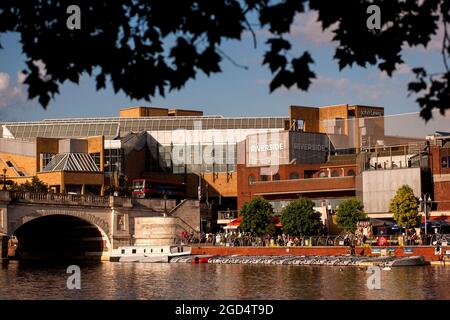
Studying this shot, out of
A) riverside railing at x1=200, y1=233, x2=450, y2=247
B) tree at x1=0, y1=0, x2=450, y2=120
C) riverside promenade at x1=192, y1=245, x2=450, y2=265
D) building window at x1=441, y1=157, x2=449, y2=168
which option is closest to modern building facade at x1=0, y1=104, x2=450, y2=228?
building window at x1=441, y1=157, x2=449, y2=168

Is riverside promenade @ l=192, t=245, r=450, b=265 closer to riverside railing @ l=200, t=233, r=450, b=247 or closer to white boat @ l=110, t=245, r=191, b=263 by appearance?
riverside railing @ l=200, t=233, r=450, b=247

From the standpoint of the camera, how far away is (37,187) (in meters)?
118

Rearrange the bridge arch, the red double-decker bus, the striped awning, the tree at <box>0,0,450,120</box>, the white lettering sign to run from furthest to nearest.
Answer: the white lettering sign < the red double-decker bus < the striped awning < the bridge arch < the tree at <box>0,0,450,120</box>

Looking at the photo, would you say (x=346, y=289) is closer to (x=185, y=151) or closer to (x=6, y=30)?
(x=6, y=30)

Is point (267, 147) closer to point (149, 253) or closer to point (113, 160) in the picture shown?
point (113, 160)

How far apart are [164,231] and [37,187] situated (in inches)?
707

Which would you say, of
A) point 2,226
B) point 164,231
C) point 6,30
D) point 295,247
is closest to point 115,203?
point 164,231

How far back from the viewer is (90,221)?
350 ft

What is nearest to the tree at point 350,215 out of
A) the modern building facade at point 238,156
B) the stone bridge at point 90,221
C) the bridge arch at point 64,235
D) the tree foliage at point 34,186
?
the modern building facade at point 238,156

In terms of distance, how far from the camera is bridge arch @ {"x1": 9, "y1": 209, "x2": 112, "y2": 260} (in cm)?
10531

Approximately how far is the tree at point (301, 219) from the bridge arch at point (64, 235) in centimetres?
2128

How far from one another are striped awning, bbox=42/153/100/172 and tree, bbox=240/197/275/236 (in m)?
25.9

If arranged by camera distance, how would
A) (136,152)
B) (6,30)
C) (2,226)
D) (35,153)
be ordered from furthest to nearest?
(136,152), (35,153), (2,226), (6,30)

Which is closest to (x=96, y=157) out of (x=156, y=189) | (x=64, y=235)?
(x=156, y=189)
